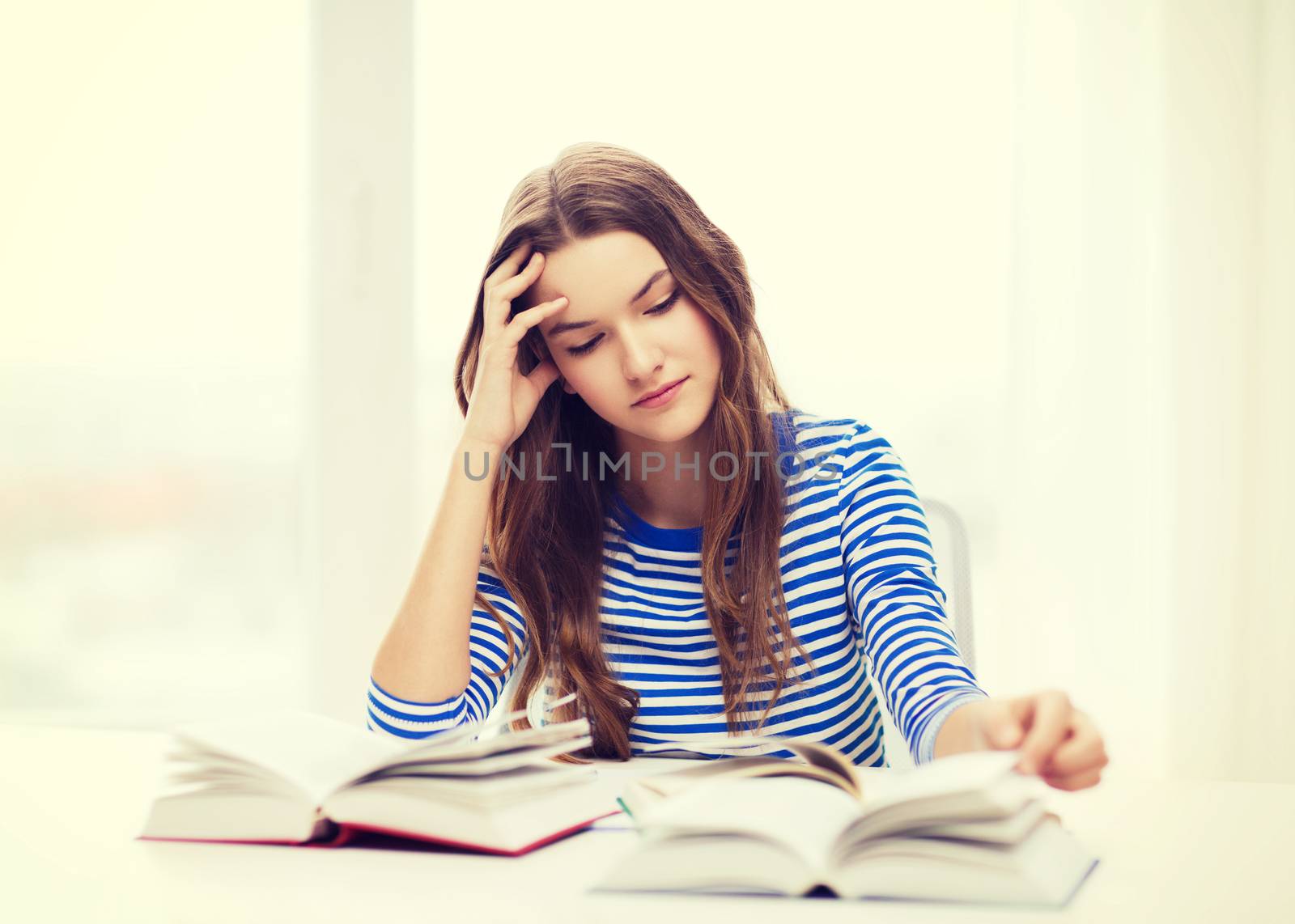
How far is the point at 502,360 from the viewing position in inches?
48.4

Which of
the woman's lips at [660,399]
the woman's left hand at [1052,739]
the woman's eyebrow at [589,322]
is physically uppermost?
the woman's eyebrow at [589,322]

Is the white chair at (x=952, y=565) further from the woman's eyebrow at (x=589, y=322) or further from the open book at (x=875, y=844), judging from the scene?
the open book at (x=875, y=844)

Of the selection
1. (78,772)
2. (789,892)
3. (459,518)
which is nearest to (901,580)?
(459,518)

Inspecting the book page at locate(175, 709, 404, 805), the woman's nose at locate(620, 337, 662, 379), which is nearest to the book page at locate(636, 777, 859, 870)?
the book page at locate(175, 709, 404, 805)

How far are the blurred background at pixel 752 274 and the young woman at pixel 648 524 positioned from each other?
866 millimetres

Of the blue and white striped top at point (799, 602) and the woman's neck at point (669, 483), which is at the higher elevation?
the woman's neck at point (669, 483)

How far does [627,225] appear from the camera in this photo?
1.17 meters

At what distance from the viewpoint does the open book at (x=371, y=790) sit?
67cm

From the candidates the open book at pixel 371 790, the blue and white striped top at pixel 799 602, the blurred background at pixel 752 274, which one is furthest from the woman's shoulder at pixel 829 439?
the blurred background at pixel 752 274

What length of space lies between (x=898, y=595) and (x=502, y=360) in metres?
0.52

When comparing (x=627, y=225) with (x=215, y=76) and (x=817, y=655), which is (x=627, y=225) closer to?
(x=817, y=655)

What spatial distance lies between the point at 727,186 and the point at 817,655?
1.30 metres

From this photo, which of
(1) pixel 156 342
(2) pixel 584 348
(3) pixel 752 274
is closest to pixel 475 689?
(2) pixel 584 348

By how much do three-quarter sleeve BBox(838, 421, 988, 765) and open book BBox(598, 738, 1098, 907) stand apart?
28 centimetres
